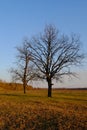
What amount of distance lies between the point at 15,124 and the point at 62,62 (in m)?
40.4

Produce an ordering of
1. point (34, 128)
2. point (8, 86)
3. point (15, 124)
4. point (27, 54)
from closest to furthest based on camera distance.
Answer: point (34, 128) → point (15, 124) → point (27, 54) → point (8, 86)

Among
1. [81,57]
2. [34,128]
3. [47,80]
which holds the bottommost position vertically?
[34,128]

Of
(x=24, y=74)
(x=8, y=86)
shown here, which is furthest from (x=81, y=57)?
(x=8, y=86)

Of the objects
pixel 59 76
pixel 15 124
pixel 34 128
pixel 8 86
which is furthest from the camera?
pixel 8 86

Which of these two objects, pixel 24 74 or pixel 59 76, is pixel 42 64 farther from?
pixel 24 74

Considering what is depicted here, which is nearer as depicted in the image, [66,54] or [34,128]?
[34,128]

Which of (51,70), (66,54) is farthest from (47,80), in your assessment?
(66,54)

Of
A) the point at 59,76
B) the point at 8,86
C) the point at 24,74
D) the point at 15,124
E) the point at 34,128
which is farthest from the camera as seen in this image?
the point at 8,86

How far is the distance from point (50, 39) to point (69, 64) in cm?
609

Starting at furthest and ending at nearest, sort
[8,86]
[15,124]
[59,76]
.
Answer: [8,86], [59,76], [15,124]

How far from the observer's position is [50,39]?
62688mm

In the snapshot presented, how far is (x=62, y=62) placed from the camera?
198ft

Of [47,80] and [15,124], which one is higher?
[47,80]

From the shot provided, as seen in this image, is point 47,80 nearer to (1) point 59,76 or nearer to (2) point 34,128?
(1) point 59,76
